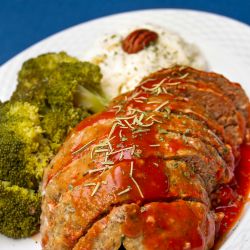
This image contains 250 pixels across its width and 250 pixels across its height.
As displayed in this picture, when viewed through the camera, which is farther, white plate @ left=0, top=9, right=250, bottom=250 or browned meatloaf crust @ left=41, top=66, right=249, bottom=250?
white plate @ left=0, top=9, right=250, bottom=250

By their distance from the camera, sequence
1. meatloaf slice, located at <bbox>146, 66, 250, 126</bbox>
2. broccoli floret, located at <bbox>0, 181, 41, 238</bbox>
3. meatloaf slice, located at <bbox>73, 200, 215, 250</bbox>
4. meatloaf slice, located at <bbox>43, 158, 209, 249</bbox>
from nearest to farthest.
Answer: meatloaf slice, located at <bbox>73, 200, 215, 250</bbox> → meatloaf slice, located at <bbox>43, 158, 209, 249</bbox> → broccoli floret, located at <bbox>0, 181, 41, 238</bbox> → meatloaf slice, located at <bbox>146, 66, 250, 126</bbox>

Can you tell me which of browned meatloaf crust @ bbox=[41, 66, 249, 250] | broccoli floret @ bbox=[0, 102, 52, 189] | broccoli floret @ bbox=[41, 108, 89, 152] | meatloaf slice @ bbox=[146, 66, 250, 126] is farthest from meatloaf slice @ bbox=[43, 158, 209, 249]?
meatloaf slice @ bbox=[146, 66, 250, 126]

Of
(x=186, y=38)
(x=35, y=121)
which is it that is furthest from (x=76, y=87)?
(x=186, y=38)

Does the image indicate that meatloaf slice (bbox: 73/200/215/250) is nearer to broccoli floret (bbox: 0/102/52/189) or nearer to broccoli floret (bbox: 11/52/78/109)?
broccoli floret (bbox: 0/102/52/189)

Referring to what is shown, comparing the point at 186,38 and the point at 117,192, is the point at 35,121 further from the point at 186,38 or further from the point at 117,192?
the point at 186,38

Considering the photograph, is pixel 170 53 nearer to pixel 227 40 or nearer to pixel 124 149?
pixel 227 40

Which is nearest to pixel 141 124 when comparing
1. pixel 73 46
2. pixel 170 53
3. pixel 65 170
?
pixel 65 170

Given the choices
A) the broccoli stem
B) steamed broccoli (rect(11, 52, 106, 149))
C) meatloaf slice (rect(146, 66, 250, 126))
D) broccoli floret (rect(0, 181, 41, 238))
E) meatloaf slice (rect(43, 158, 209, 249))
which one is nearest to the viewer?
meatloaf slice (rect(43, 158, 209, 249))
